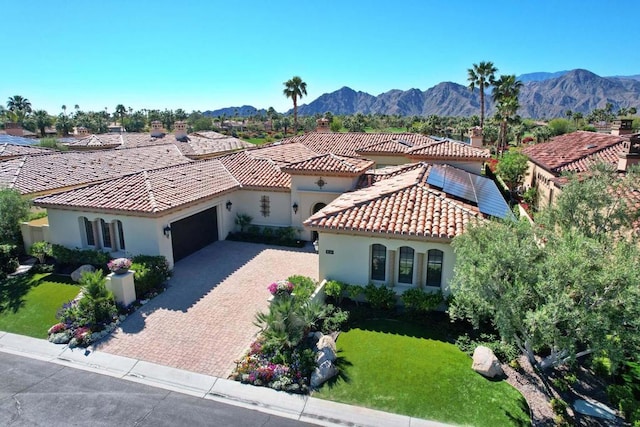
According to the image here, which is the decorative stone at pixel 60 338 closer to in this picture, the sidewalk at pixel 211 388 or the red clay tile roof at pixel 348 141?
the sidewalk at pixel 211 388

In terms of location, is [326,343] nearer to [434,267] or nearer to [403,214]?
[434,267]

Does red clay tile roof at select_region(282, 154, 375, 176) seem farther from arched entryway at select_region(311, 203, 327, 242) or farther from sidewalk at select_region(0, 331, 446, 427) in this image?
sidewalk at select_region(0, 331, 446, 427)

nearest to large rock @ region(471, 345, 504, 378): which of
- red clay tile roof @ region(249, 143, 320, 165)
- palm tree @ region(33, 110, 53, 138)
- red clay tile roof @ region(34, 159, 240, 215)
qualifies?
red clay tile roof @ region(34, 159, 240, 215)

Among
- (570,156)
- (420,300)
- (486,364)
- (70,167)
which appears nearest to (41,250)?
(70,167)

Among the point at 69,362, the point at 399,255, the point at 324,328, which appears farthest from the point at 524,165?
the point at 69,362

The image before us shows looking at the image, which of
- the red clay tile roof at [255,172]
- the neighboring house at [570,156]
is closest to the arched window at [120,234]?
the red clay tile roof at [255,172]
